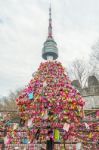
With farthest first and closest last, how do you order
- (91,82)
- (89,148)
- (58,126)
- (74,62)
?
(74,62)
(91,82)
(89,148)
(58,126)

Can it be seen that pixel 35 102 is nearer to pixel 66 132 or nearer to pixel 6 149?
pixel 66 132

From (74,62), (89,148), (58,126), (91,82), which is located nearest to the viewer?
(58,126)

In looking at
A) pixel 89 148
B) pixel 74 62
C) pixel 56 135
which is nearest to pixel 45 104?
pixel 56 135

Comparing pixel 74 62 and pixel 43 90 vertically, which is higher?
pixel 74 62

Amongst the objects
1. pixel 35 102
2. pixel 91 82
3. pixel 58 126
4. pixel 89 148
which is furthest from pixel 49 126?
pixel 91 82

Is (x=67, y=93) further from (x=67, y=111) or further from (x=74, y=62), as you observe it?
(x=74, y=62)

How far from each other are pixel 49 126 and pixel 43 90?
931mm

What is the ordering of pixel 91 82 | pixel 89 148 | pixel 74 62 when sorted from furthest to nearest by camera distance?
pixel 74 62, pixel 91 82, pixel 89 148

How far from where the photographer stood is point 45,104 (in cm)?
760

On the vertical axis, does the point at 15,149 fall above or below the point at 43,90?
below

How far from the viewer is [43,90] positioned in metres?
7.79

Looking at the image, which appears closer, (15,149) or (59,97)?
(59,97)

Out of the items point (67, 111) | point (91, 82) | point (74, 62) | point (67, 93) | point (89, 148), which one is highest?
point (74, 62)

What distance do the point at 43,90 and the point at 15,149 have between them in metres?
2.72
